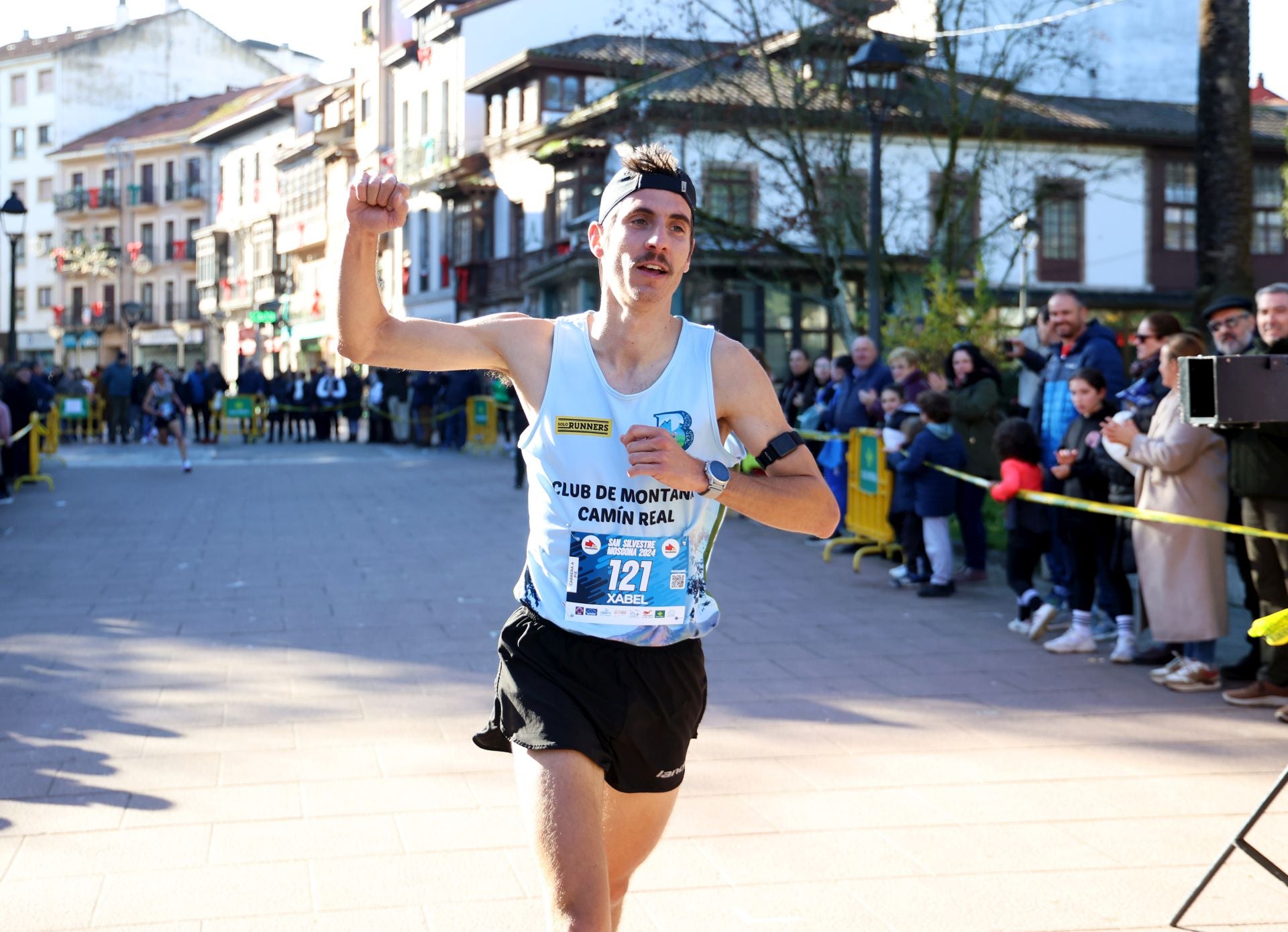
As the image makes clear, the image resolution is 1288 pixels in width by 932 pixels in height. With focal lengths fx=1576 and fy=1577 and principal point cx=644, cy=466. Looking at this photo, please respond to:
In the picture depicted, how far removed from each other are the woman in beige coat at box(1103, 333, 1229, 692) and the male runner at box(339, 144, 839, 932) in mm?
4774

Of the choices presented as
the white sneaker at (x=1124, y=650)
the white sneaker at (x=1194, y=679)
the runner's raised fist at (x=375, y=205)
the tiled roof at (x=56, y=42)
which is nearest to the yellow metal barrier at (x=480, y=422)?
the white sneaker at (x=1124, y=650)

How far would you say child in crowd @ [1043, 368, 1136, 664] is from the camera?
27.9 ft

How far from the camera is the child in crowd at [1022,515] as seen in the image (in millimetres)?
9234

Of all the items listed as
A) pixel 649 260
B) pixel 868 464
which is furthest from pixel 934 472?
pixel 649 260

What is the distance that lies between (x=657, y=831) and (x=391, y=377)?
2909cm

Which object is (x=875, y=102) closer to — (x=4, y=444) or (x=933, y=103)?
(x=4, y=444)

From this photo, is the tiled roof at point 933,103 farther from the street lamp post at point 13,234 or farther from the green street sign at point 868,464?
the street lamp post at point 13,234

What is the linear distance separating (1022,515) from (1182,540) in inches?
62.8

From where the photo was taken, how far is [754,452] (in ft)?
11.3

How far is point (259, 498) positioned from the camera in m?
18.5

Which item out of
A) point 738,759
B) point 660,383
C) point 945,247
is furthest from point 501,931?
point 945,247

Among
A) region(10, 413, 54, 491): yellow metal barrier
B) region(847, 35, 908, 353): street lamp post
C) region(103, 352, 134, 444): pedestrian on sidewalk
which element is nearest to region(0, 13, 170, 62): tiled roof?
region(103, 352, 134, 444): pedestrian on sidewalk

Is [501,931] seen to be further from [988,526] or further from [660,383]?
[988,526]

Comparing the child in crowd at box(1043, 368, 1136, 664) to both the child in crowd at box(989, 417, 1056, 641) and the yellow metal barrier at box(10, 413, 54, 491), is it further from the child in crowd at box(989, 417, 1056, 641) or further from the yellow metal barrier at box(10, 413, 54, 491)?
the yellow metal barrier at box(10, 413, 54, 491)
